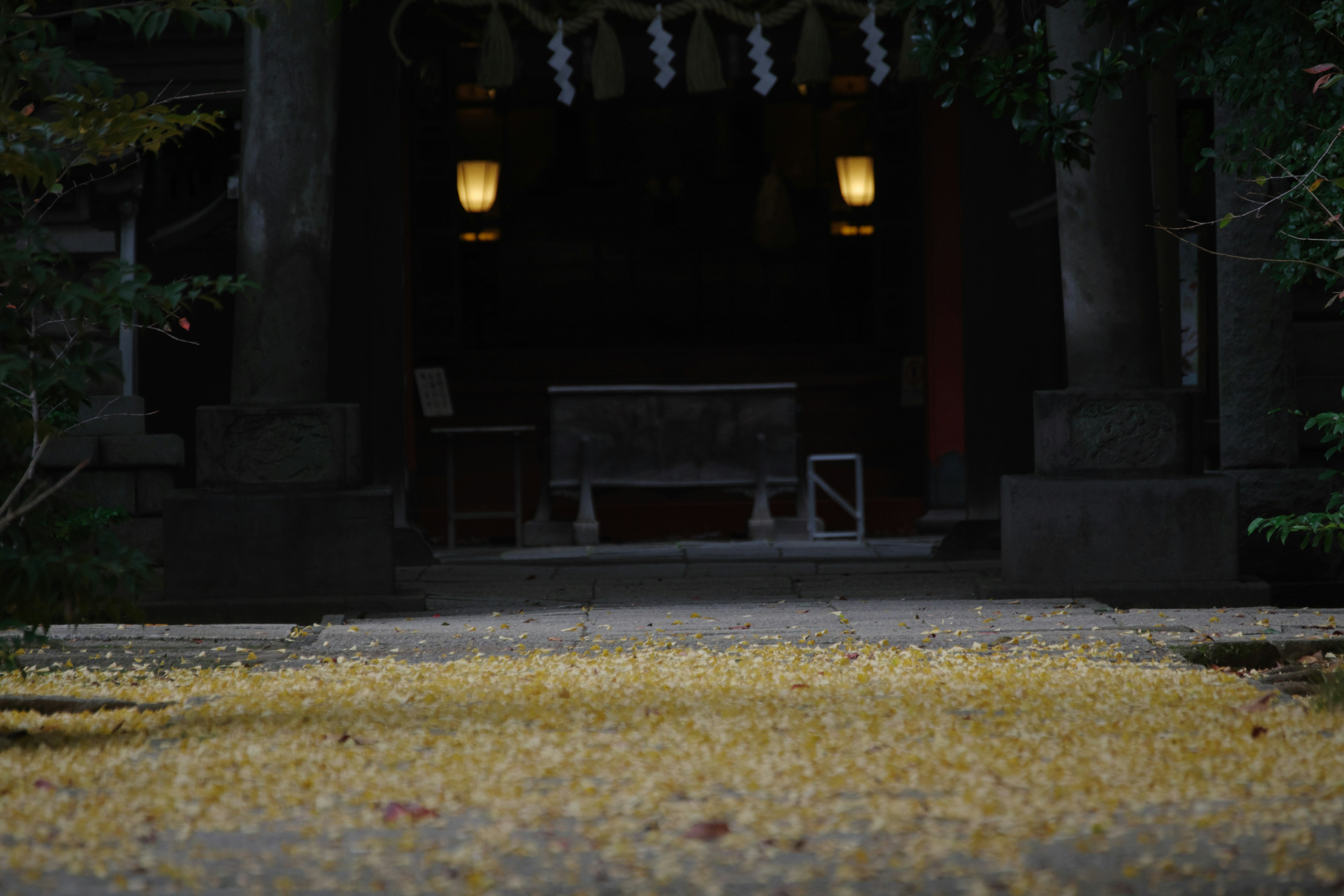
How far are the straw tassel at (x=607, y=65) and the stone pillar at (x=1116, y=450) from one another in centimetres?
328

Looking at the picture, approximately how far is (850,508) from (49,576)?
8.14 metres

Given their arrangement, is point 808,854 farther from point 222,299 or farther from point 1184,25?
point 222,299

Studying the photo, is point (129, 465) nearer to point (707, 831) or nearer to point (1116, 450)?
point (1116, 450)

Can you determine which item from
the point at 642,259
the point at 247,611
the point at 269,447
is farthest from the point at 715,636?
the point at 642,259

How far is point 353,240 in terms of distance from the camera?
936cm

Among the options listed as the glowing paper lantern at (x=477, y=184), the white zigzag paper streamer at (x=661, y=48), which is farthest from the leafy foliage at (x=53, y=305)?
the glowing paper lantern at (x=477, y=184)

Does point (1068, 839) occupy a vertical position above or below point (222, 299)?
below

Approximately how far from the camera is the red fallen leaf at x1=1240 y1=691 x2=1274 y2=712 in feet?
14.4

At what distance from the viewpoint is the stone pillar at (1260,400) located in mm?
8039

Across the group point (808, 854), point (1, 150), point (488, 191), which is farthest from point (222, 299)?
point (808, 854)

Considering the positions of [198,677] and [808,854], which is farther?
[198,677]

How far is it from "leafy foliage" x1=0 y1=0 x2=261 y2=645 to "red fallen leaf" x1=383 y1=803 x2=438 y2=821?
1.19 meters

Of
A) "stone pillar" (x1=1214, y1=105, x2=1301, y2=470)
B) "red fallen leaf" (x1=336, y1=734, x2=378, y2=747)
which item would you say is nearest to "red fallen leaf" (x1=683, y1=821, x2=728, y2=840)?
"red fallen leaf" (x1=336, y1=734, x2=378, y2=747)

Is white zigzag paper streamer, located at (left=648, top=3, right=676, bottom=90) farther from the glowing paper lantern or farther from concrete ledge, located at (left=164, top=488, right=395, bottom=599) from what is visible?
the glowing paper lantern
